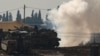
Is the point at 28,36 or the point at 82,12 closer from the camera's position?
the point at 28,36

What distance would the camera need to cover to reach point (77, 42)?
6538 centimetres

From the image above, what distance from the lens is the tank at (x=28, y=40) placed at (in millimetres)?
49781

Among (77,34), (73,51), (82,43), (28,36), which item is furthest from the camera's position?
(77,34)

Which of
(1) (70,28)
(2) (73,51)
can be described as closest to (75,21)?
(1) (70,28)

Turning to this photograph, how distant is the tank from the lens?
49.8 m

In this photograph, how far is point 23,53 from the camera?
162ft

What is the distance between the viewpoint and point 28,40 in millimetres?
52156

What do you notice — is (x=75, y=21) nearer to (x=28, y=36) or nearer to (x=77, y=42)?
(x=77, y=42)

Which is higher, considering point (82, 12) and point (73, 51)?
point (82, 12)

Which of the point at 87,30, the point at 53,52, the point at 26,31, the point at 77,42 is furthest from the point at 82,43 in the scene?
the point at 53,52

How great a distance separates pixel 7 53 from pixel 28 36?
4.74m

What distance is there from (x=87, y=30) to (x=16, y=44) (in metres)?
22.4

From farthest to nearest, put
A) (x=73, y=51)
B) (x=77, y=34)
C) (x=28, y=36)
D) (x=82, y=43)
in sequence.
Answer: (x=77, y=34)
(x=82, y=43)
(x=28, y=36)
(x=73, y=51)

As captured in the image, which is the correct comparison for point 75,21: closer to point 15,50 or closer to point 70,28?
point 70,28
